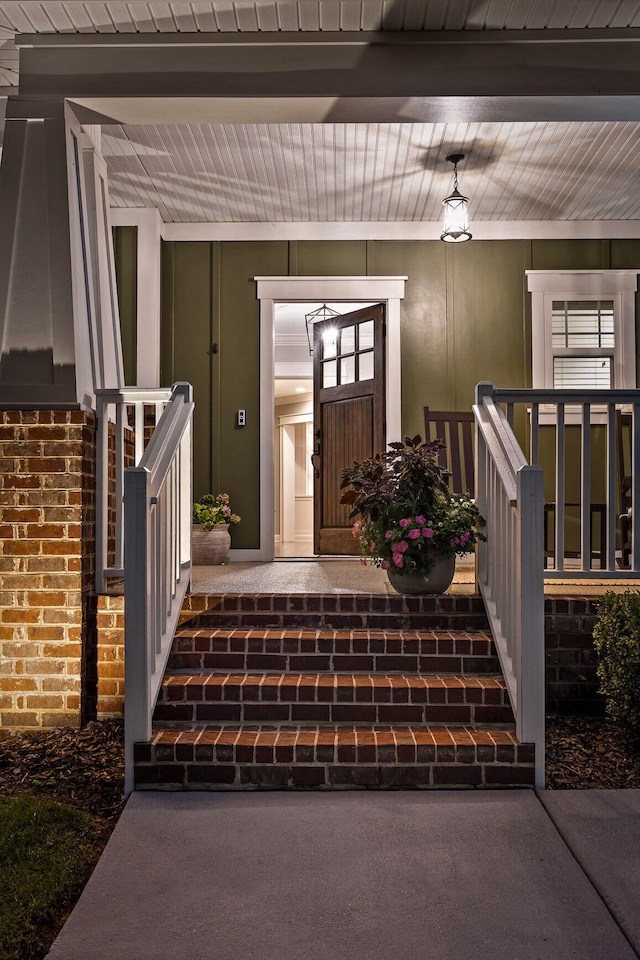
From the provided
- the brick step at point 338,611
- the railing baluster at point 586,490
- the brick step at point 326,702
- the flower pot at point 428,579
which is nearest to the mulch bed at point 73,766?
the brick step at point 326,702

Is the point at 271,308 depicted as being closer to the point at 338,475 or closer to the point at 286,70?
the point at 338,475

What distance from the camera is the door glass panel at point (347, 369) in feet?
19.6

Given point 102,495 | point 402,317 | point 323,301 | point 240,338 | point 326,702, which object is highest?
point 323,301

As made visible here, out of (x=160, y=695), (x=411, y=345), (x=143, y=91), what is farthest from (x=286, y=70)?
(x=160, y=695)

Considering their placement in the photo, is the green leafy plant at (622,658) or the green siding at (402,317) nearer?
the green leafy plant at (622,658)

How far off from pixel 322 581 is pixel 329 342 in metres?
2.89

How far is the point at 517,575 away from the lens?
2.64m

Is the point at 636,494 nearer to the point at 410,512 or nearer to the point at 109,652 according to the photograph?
the point at 410,512

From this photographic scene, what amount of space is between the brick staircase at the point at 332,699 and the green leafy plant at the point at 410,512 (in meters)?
0.22

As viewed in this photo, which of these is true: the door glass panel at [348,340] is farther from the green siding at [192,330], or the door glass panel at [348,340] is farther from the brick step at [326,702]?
the brick step at [326,702]

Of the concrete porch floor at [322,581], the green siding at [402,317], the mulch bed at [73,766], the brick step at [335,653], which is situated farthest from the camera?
the green siding at [402,317]

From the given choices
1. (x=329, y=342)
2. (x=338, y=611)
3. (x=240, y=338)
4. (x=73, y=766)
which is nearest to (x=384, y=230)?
(x=329, y=342)

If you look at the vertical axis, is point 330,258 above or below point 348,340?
above

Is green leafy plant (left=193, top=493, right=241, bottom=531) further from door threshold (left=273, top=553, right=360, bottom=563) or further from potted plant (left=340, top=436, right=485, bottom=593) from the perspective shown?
potted plant (left=340, top=436, right=485, bottom=593)
